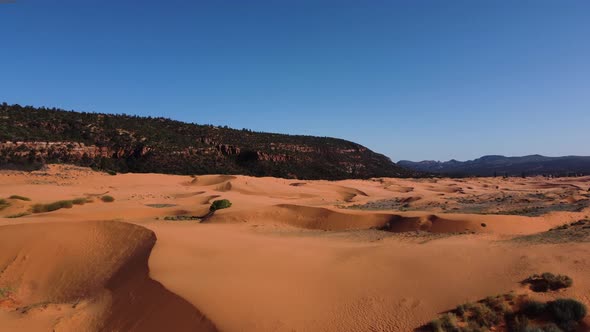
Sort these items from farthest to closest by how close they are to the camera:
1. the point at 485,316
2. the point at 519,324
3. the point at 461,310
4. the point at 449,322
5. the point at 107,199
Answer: the point at 107,199 → the point at 461,310 → the point at 485,316 → the point at 449,322 → the point at 519,324

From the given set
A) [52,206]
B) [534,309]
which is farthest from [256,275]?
[52,206]

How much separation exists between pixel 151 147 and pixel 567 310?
59.4m

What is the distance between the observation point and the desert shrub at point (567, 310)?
632 centimetres

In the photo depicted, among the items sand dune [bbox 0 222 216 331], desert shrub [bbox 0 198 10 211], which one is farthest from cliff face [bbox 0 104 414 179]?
sand dune [bbox 0 222 216 331]

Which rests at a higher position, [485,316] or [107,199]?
[485,316]

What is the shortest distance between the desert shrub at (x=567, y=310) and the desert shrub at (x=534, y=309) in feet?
0.33

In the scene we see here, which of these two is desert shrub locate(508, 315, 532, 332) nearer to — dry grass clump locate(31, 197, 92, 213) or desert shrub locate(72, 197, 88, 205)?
dry grass clump locate(31, 197, 92, 213)

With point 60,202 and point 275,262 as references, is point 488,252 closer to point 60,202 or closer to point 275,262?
point 275,262

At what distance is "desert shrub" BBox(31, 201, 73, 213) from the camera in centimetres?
2557

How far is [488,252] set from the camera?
10398mm

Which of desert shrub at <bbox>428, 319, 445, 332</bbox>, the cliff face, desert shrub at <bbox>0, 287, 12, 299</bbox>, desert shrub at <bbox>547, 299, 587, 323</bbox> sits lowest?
desert shrub at <bbox>0, 287, 12, 299</bbox>

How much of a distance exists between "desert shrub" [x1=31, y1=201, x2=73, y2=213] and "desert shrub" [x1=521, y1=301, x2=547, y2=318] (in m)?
27.8

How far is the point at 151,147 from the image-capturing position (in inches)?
2322

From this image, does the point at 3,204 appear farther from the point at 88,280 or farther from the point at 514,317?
the point at 514,317
